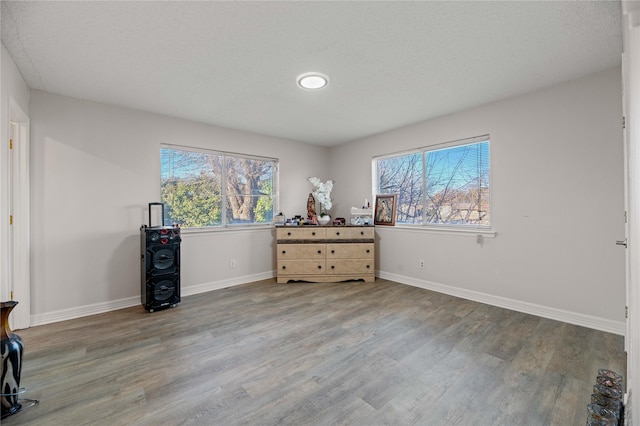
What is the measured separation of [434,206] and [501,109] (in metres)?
1.43

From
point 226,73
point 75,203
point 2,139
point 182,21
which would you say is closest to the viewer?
point 182,21

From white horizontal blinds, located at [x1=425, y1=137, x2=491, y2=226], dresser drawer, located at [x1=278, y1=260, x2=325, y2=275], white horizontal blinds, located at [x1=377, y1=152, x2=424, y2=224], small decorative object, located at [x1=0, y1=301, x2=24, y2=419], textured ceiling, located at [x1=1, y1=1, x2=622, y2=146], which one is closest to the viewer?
small decorative object, located at [x1=0, y1=301, x2=24, y2=419]

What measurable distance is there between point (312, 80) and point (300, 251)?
8.37ft

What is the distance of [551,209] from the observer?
280 cm

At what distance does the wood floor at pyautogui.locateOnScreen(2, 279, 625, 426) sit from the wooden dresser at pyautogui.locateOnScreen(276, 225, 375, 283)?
1.13 meters

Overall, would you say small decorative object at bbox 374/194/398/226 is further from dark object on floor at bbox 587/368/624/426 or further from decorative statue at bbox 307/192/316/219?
dark object on floor at bbox 587/368/624/426

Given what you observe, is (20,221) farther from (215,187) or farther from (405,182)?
(405,182)

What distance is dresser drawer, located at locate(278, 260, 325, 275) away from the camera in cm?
421

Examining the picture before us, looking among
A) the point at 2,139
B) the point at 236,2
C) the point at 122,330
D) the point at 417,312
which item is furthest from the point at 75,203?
the point at 417,312

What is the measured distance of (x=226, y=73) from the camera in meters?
2.46

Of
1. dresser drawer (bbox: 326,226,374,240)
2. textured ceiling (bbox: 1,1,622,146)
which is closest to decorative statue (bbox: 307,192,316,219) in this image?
dresser drawer (bbox: 326,226,374,240)

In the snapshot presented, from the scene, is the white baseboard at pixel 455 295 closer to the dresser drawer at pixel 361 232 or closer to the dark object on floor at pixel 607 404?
the dresser drawer at pixel 361 232

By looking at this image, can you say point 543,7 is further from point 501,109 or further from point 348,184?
point 348,184

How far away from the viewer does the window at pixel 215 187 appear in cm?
366
